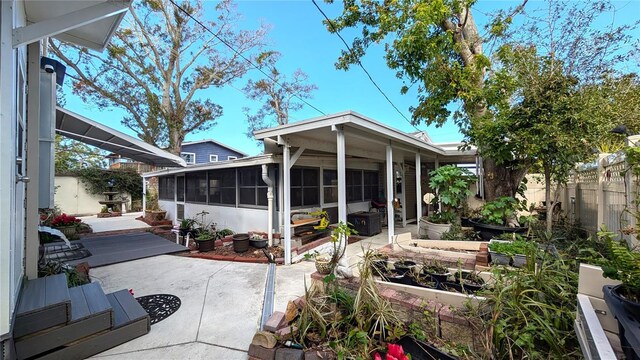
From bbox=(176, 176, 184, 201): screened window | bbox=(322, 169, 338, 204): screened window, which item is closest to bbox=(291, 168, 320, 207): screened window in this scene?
bbox=(322, 169, 338, 204): screened window

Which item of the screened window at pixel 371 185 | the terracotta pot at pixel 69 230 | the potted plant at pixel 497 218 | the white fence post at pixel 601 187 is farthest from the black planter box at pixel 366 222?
the terracotta pot at pixel 69 230

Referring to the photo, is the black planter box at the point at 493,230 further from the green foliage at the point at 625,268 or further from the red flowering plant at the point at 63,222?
the red flowering plant at the point at 63,222

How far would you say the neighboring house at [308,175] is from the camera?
4539 mm

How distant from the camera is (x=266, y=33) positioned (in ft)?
47.4

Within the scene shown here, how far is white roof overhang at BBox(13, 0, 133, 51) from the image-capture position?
195 centimetres

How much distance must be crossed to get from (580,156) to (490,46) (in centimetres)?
441

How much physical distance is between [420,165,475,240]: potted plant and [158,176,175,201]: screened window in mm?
11089

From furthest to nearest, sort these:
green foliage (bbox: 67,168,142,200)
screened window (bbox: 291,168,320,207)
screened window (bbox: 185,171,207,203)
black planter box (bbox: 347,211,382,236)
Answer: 1. green foliage (bbox: 67,168,142,200)
2. screened window (bbox: 185,171,207,203)
3. black planter box (bbox: 347,211,382,236)
4. screened window (bbox: 291,168,320,207)

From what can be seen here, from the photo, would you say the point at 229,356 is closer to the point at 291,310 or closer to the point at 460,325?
the point at 291,310

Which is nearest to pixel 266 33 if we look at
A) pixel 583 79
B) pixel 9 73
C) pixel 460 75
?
pixel 460 75

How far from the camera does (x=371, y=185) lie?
9656 mm

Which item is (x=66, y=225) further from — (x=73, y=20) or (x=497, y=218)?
(x=497, y=218)

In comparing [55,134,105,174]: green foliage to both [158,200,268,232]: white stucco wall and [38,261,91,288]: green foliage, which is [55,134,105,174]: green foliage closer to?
[158,200,268,232]: white stucco wall

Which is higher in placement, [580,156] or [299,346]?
[580,156]
